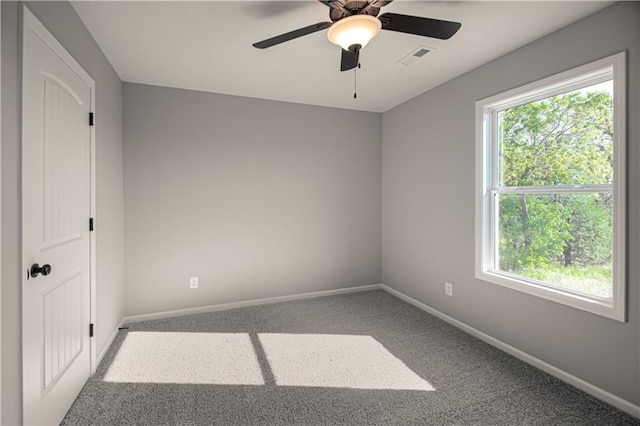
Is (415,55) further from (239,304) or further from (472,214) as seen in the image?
(239,304)

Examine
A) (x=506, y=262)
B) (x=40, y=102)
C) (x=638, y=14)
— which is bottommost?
(x=506, y=262)

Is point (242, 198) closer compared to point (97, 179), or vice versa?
point (97, 179)

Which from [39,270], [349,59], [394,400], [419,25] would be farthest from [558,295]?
[39,270]

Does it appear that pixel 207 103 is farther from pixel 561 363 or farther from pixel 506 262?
pixel 561 363

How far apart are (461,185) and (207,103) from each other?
9.23 ft

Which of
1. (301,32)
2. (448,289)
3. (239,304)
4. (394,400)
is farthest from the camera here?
(239,304)

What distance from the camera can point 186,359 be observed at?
99.3 inches

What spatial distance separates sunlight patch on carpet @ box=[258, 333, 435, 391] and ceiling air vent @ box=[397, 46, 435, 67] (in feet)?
8.10

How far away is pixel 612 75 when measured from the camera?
6.52ft

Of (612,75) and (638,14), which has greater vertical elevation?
(638,14)

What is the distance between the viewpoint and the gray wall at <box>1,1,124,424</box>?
1.33 metres

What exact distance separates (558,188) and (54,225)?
129 inches

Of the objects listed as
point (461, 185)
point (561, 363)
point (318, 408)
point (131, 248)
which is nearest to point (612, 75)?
point (461, 185)

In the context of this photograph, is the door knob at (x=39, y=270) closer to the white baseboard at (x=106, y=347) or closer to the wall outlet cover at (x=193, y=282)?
the white baseboard at (x=106, y=347)
